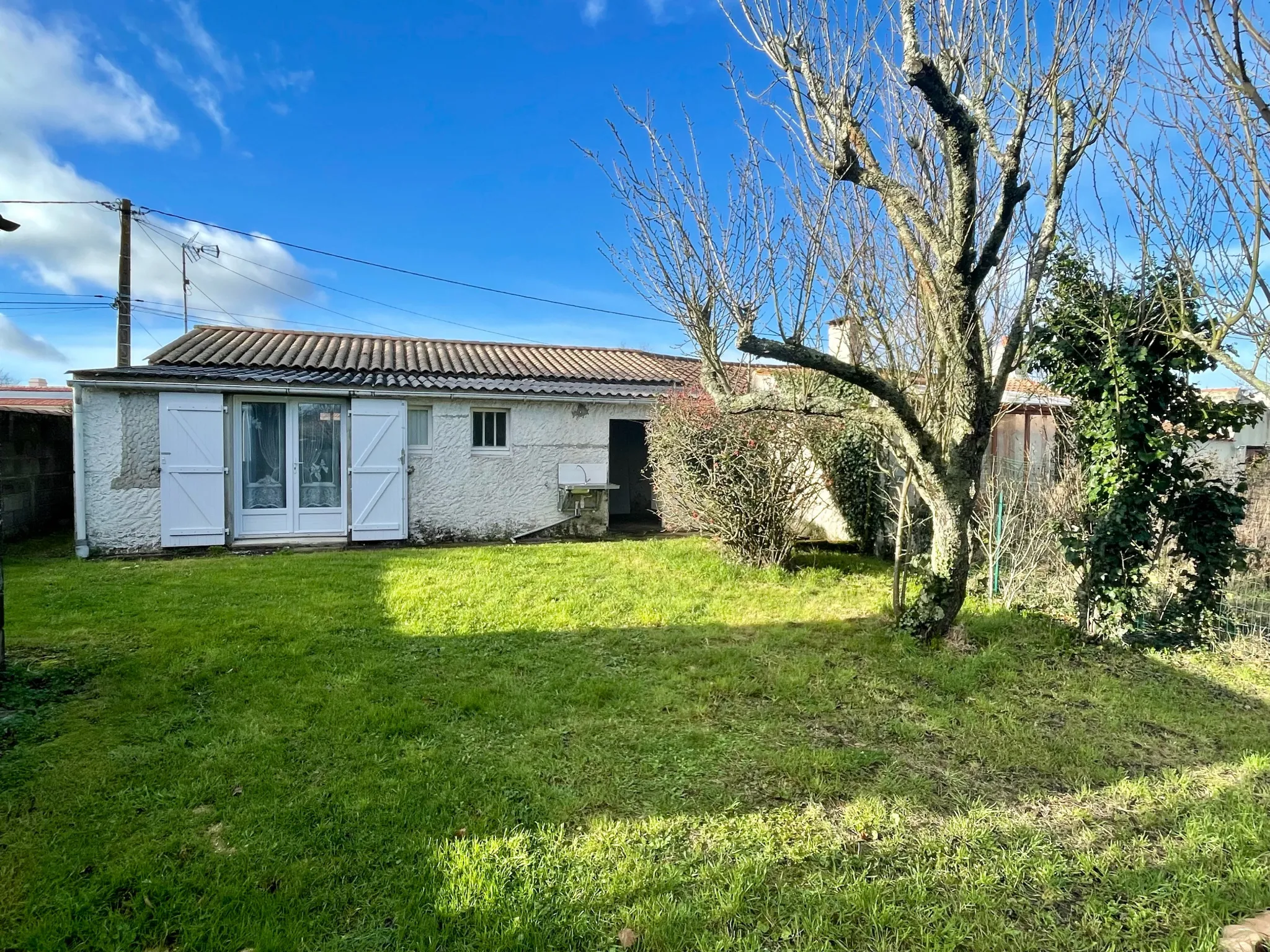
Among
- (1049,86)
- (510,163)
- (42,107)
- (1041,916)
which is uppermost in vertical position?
(510,163)

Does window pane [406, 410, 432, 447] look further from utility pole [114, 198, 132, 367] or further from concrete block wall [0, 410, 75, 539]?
utility pole [114, 198, 132, 367]

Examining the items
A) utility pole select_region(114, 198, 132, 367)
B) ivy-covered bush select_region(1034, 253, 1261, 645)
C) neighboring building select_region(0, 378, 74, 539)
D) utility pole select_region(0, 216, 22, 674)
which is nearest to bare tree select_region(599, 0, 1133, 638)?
ivy-covered bush select_region(1034, 253, 1261, 645)

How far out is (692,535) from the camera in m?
11.8

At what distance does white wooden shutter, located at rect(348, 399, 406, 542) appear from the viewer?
10.4 metres

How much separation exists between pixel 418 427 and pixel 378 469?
1.06 meters

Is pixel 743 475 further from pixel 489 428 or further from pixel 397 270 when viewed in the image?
pixel 397 270

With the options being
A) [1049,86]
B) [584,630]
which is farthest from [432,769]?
[1049,86]

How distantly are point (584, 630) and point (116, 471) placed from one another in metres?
8.40

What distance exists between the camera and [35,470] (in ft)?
35.9

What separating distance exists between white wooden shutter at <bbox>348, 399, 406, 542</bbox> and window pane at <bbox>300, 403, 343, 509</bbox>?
1.27ft

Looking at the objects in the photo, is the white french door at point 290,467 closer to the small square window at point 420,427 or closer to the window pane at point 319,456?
the window pane at point 319,456

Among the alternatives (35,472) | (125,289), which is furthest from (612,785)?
(125,289)

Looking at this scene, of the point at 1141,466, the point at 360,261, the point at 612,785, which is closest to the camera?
the point at 612,785

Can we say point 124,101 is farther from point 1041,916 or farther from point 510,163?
point 1041,916
